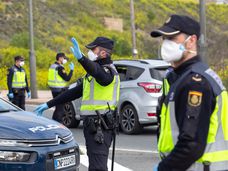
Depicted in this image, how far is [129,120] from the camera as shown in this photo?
12766mm

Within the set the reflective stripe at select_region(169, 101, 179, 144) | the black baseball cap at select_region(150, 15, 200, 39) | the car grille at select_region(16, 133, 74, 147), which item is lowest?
the car grille at select_region(16, 133, 74, 147)

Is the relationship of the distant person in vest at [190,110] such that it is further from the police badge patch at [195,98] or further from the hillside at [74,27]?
the hillside at [74,27]

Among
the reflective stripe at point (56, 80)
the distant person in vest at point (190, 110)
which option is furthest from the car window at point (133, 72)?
the distant person in vest at point (190, 110)

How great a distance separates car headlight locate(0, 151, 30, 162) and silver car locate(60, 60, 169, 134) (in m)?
6.47

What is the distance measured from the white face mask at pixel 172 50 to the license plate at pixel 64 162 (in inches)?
120

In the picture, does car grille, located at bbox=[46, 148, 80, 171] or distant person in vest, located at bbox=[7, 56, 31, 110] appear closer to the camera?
car grille, located at bbox=[46, 148, 80, 171]

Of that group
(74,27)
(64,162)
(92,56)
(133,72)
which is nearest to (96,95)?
(92,56)

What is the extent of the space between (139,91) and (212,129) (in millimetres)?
9202

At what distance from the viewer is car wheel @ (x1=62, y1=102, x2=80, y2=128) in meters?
14.0

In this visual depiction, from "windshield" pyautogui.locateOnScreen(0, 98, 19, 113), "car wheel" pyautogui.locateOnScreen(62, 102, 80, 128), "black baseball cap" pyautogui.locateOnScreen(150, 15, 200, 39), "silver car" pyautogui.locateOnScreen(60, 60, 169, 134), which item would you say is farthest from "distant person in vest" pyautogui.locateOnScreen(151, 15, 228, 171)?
"car wheel" pyautogui.locateOnScreen(62, 102, 80, 128)

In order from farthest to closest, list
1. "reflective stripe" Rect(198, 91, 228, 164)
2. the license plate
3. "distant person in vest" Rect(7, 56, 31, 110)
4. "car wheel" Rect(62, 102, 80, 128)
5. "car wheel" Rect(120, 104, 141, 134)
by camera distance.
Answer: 1. "distant person in vest" Rect(7, 56, 31, 110)
2. "car wheel" Rect(62, 102, 80, 128)
3. "car wheel" Rect(120, 104, 141, 134)
4. the license plate
5. "reflective stripe" Rect(198, 91, 228, 164)

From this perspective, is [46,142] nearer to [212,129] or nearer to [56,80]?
[212,129]

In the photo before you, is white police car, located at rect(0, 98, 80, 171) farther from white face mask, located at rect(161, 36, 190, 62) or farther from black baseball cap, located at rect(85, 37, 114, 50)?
white face mask, located at rect(161, 36, 190, 62)

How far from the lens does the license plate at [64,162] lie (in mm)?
6367
